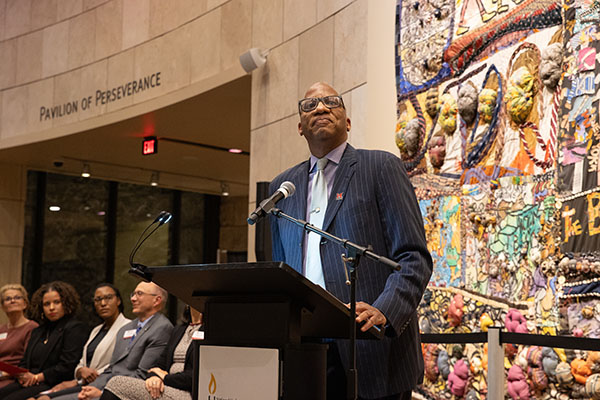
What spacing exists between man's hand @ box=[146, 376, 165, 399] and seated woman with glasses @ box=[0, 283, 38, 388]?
117 inches

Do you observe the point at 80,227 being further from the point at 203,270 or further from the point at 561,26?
the point at 203,270

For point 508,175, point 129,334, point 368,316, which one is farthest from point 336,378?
point 129,334

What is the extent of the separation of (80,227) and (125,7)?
184 inches

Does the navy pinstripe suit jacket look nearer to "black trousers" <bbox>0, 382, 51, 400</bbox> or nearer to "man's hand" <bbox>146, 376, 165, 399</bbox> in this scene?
"man's hand" <bbox>146, 376, 165, 399</bbox>

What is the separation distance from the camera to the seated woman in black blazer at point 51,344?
714 cm

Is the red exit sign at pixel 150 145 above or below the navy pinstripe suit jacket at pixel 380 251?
above

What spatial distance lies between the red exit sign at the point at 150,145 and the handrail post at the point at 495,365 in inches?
274

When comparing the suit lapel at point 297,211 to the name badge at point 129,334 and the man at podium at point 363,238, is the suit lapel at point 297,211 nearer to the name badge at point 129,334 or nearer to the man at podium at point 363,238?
the man at podium at point 363,238

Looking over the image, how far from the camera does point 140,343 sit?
6117 mm

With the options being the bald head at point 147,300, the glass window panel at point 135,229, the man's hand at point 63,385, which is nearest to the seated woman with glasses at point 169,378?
the bald head at point 147,300

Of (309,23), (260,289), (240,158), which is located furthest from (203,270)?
(240,158)

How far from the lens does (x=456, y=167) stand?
16.2 feet

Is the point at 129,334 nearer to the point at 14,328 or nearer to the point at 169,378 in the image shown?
the point at 169,378

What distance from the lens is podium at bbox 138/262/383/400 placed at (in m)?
2.33
